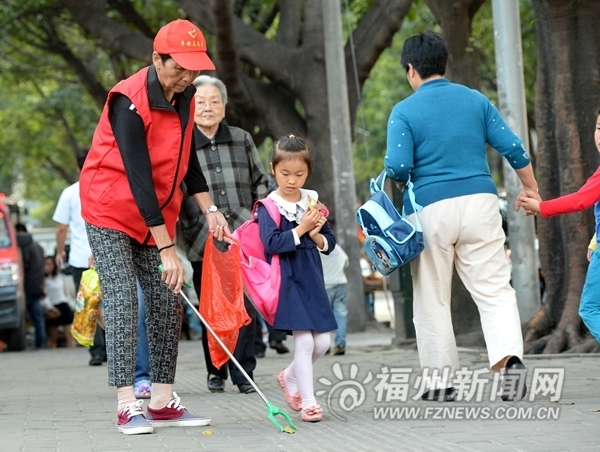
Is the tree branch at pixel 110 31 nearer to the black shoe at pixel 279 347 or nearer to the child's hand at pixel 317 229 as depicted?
the black shoe at pixel 279 347

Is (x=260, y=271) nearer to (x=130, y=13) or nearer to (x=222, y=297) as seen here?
(x=222, y=297)

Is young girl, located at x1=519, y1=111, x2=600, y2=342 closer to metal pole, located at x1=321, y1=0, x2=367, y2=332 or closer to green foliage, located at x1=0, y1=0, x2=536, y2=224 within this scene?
green foliage, located at x1=0, y1=0, x2=536, y2=224

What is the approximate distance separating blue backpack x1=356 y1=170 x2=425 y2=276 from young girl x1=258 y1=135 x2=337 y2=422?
0.32 m

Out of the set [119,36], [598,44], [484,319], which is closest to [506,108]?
[598,44]

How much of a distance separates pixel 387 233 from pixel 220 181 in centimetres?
206

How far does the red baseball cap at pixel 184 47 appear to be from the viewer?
6.24 meters

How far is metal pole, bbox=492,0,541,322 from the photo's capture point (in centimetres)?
1077

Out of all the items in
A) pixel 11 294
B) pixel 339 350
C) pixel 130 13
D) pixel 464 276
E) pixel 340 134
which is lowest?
pixel 339 350

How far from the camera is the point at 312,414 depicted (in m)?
6.59

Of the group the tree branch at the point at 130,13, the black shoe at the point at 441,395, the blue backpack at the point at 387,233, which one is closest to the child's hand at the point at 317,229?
the blue backpack at the point at 387,233

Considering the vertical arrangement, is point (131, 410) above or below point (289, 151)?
below

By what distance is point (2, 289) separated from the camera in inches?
682

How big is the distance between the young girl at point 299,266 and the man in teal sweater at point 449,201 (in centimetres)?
57

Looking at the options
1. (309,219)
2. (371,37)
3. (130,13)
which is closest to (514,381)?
(309,219)
